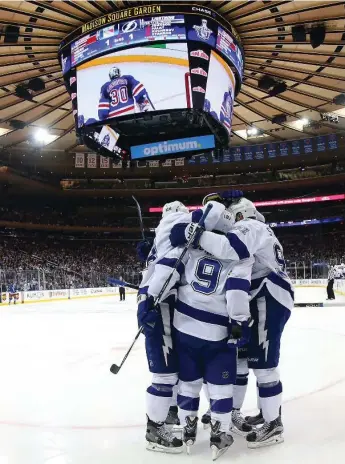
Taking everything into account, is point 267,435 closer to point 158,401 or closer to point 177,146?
point 158,401

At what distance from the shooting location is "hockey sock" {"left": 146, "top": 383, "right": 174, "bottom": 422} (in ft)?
9.47

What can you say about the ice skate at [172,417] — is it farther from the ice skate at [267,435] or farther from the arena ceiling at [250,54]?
the arena ceiling at [250,54]

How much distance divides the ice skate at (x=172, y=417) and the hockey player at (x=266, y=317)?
Answer: 54 cm

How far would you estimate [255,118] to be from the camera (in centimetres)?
1417

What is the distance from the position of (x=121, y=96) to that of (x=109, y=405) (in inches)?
240

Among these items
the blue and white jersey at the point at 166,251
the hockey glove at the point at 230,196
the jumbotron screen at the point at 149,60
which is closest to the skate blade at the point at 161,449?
the blue and white jersey at the point at 166,251

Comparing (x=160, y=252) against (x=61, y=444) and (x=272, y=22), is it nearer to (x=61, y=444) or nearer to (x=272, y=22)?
(x=61, y=444)

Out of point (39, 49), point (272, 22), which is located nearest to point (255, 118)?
point (272, 22)

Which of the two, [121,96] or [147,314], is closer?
[147,314]

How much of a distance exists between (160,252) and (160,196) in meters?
31.5

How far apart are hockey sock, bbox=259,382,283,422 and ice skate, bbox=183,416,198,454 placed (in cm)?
47

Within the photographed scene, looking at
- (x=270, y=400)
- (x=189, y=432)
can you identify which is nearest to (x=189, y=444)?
(x=189, y=432)

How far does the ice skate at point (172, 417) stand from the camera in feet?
10.4

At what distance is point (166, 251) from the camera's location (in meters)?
2.90
